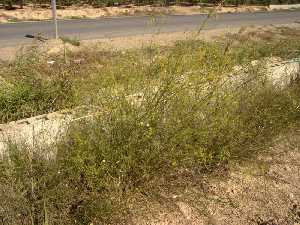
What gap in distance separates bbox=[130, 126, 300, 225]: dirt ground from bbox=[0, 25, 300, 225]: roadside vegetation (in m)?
0.13

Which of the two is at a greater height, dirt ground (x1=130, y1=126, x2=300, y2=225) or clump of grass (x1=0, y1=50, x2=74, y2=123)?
clump of grass (x1=0, y1=50, x2=74, y2=123)

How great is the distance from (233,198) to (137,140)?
1.25 meters

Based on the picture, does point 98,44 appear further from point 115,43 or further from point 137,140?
point 137,140

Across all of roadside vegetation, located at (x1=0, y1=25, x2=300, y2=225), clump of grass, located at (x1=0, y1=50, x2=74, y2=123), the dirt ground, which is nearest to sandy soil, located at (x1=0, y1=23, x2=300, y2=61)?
clump of grass, located at (x1=0, y1=50, x2=74, y2=123)

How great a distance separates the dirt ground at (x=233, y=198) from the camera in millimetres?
3779

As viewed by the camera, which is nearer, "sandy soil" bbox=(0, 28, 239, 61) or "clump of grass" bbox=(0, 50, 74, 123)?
"clump of grass" bbox=(0, 50, 74, 123)

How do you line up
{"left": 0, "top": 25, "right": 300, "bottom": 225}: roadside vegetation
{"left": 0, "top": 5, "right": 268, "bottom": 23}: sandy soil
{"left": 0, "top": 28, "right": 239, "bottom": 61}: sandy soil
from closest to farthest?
{"left": 0, "top": 25, "right": 300, "bottom": 225}: roadside vegetation
{"left": 0, "top": 28, "right": 239, "bottom": 61}: sandy soil
{"left": 0, "top": 5, "right": 268, "bottom": 23}: sandy soil

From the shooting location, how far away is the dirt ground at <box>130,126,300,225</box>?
378 centimetres

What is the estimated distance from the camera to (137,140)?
3.61m

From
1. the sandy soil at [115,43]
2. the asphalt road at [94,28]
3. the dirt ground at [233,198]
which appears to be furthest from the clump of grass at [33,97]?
the asphalt road at [94,28]

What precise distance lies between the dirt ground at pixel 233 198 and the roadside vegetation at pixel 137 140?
0.42ft

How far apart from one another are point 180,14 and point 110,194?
20899mm

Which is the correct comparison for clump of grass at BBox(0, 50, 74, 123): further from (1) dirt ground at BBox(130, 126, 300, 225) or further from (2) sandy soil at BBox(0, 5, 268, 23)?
(2) sandy soil at BBox(0, 5, 268, 23)

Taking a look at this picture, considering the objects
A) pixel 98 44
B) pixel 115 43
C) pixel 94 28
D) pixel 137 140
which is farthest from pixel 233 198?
pixel 94 28
